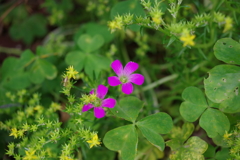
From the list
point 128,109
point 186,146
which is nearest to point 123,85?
point 128,109

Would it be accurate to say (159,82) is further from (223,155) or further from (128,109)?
(223,155)

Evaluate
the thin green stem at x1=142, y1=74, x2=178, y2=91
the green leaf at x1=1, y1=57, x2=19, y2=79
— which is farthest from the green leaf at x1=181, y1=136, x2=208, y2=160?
the green leaf at x1=1, y1=57, x2=19, y2=79

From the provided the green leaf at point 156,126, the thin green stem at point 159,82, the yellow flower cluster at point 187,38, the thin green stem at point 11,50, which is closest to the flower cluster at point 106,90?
the green leaf at point 156,126

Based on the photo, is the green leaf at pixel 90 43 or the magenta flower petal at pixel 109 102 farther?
the green leaf at pixel 90 43

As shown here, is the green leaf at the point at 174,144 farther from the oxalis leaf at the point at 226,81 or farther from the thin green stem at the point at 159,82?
the thin green stem at the point at 159,82

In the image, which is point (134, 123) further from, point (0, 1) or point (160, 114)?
point (0, 1)

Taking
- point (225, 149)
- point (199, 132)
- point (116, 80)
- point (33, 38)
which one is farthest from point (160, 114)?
point (33, 38)

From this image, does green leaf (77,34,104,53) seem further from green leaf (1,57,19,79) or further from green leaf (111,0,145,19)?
green leaf (1,57,19,79)
